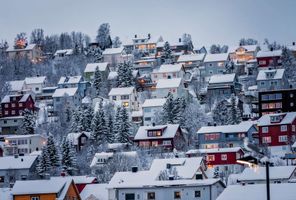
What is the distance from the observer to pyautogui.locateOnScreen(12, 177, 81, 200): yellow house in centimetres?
5316

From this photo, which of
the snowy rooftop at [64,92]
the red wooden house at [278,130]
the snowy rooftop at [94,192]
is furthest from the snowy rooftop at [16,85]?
the snowy rooftop at [94,192]

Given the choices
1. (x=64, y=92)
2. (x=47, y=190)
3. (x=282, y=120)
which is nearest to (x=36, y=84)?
(x=64, y=92)

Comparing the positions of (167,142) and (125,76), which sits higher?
(125,76)

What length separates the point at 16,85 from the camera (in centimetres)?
12862

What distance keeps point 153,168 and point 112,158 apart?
16.6m

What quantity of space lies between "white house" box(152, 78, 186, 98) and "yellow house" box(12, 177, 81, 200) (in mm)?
58065

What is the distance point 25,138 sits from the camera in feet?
313

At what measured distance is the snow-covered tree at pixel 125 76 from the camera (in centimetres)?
11688

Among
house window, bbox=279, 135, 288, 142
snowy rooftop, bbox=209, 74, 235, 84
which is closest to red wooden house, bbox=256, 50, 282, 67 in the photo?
snowy rooftop, bbox=209, 74, 235, 84

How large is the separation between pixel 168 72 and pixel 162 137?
34288 mm

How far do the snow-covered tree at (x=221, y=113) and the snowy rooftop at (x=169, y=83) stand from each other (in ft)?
48.5

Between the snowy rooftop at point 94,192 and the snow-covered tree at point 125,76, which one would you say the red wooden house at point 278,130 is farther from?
the snow-covered tree at point 125,76

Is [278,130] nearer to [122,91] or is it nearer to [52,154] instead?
[52,154]

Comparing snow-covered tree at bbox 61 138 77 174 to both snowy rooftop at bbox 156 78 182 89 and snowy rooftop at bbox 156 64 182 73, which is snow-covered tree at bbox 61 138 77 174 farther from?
snowy rooftop at bbox 156 64 182 73
